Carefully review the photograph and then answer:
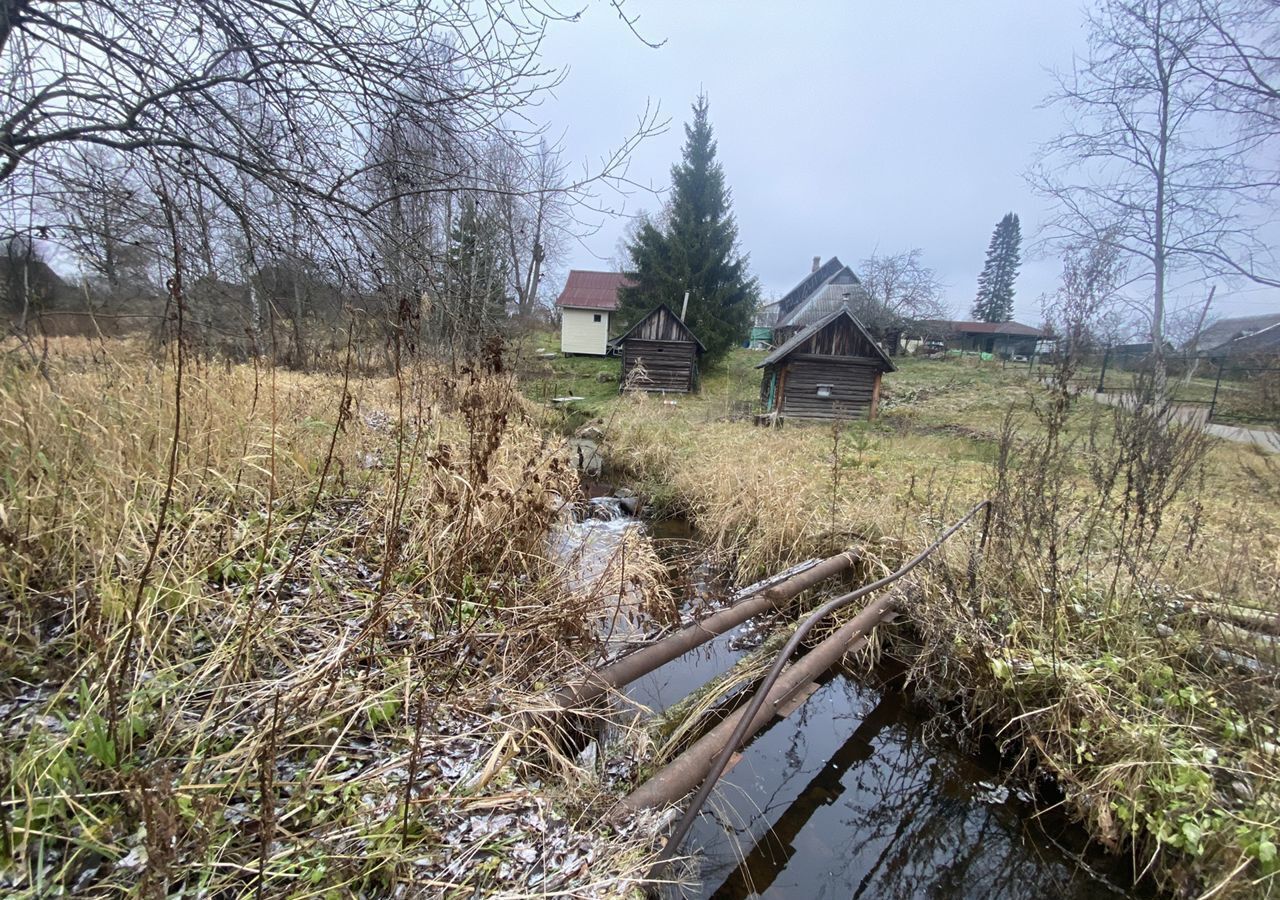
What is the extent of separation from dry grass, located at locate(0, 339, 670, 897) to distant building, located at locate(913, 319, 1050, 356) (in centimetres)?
3769

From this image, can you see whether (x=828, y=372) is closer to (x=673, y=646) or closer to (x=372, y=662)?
(x=673, y=646)

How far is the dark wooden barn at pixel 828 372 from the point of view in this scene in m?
15.4

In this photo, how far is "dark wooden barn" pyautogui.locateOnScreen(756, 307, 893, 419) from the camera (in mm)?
15414

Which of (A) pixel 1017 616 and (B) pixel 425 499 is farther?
(A) pixel 1017 616

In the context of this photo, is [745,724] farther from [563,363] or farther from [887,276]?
[887,276]

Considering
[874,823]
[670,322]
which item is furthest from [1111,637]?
[670,322]

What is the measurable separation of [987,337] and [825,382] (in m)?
35.8

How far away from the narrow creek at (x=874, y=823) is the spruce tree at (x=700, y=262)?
2215 cm

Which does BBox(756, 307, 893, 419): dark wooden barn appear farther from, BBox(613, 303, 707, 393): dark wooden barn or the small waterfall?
the small waterfall

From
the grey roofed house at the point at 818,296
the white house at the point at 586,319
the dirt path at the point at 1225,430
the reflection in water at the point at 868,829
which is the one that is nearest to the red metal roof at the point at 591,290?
the white house at the point at 586,319

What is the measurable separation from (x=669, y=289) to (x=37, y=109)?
78.3 feet

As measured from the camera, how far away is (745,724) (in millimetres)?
1659

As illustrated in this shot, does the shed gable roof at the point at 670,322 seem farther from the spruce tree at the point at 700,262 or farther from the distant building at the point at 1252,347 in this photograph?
the distant building at the point at 1252,347

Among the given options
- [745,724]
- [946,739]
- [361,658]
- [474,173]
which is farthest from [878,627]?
[474,173]
